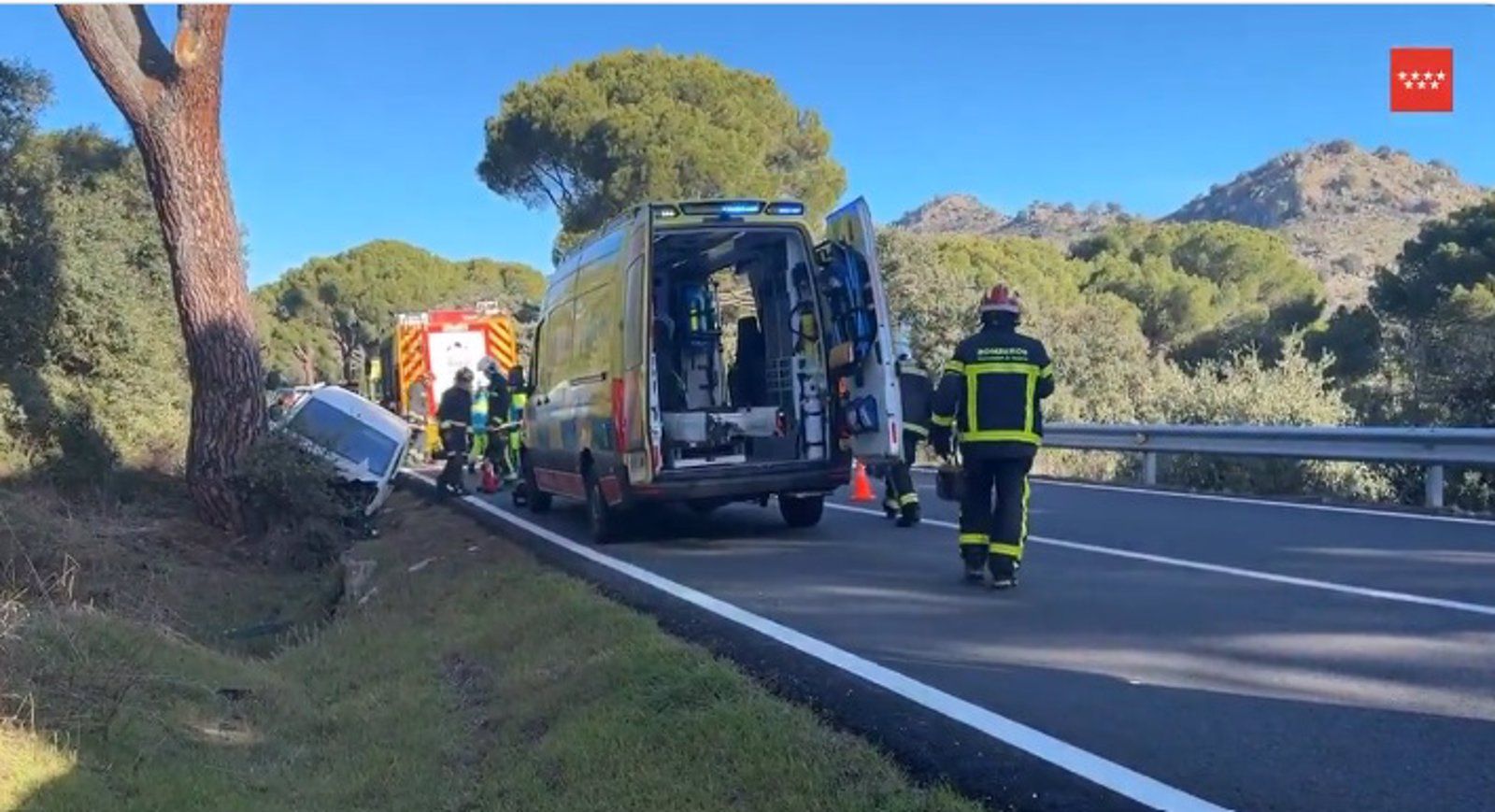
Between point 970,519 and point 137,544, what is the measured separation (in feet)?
26.0

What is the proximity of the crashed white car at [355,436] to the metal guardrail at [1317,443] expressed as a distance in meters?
8.17

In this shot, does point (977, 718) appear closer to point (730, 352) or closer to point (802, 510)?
point (802, 510)

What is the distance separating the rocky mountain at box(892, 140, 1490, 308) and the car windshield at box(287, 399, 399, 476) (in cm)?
4536

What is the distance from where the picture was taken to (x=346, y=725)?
285 inches

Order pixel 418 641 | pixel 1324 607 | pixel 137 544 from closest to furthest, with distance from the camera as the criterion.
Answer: pixel 1324 607 → pixel 418 641 → pixel 137 544

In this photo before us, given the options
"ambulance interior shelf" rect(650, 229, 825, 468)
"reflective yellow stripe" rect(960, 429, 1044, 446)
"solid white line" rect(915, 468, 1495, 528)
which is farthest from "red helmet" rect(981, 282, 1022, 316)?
"solid white line" rect(915, 468, 1495, 528)

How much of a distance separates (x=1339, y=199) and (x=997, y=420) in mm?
67010

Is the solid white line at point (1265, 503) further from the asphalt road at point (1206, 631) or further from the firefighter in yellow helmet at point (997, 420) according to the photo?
the firefighter in yellow helmet at point (997, 420)

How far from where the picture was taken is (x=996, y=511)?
7781 mm

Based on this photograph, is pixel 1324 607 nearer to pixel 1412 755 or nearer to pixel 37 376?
pixel 1412 755

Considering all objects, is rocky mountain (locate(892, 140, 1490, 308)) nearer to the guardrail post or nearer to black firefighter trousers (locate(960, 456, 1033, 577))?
the guardrail post

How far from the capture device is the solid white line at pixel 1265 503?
34.3 feet

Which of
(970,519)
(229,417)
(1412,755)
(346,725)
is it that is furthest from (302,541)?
(1412,755)

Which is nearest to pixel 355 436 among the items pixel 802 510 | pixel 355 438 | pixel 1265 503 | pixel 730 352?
pixel 355 438
